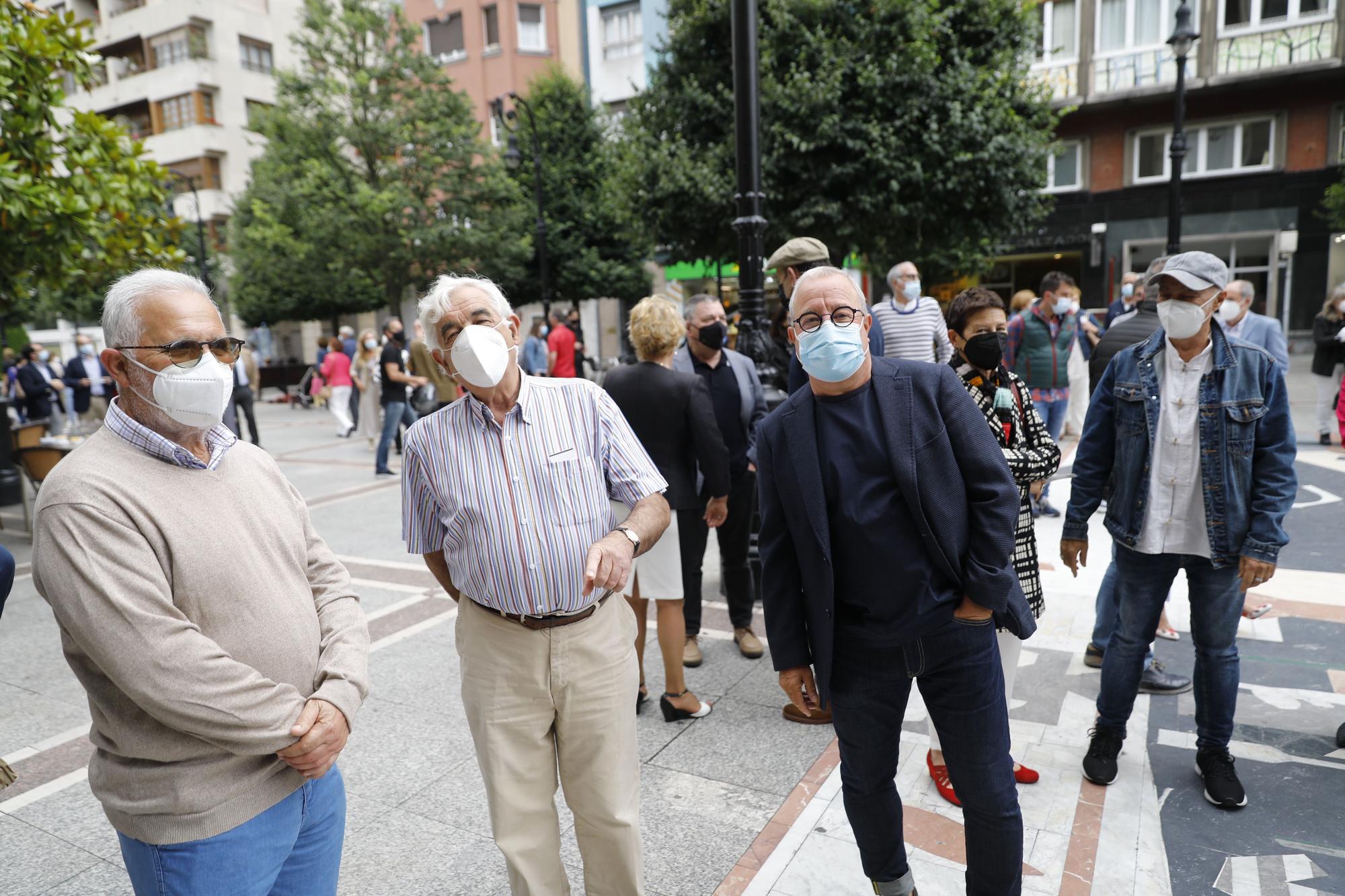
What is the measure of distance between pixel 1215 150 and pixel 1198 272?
75.5 feet

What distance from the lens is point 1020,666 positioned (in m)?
4.32

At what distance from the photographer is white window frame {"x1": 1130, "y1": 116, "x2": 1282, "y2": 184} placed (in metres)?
20.5

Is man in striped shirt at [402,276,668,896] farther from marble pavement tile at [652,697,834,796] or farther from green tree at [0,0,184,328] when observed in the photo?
green tree at [0,0,184,328]

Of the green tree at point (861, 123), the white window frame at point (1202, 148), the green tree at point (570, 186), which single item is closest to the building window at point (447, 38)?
the green tree at point (570, 186)

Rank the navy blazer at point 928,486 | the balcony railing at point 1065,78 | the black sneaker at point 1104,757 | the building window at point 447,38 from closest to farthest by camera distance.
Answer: the navy blazer at point 928,486
the black sneaker at point 1104,757
the balcony railing at point 1065,78
the building window at point 447,38

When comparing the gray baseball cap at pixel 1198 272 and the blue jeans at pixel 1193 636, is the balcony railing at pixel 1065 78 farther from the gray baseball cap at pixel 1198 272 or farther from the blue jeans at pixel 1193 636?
the blue jeans at pixel 1193 636

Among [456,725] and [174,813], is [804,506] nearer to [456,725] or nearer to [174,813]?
[174,813]

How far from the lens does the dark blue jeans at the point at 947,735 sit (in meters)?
2.25

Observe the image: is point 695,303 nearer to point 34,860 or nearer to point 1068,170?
point 34,860

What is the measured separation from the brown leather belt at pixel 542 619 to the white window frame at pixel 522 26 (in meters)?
30.5

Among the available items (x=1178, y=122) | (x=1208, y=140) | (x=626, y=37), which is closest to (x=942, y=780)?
(x=1178, y=122)

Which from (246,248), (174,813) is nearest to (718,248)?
(174,813)

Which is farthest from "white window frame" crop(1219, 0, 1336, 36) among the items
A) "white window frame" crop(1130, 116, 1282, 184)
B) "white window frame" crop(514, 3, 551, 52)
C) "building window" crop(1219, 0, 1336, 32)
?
"white window frame" crop(514, 3, 551, 52)

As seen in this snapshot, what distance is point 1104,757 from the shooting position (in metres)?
3.23
